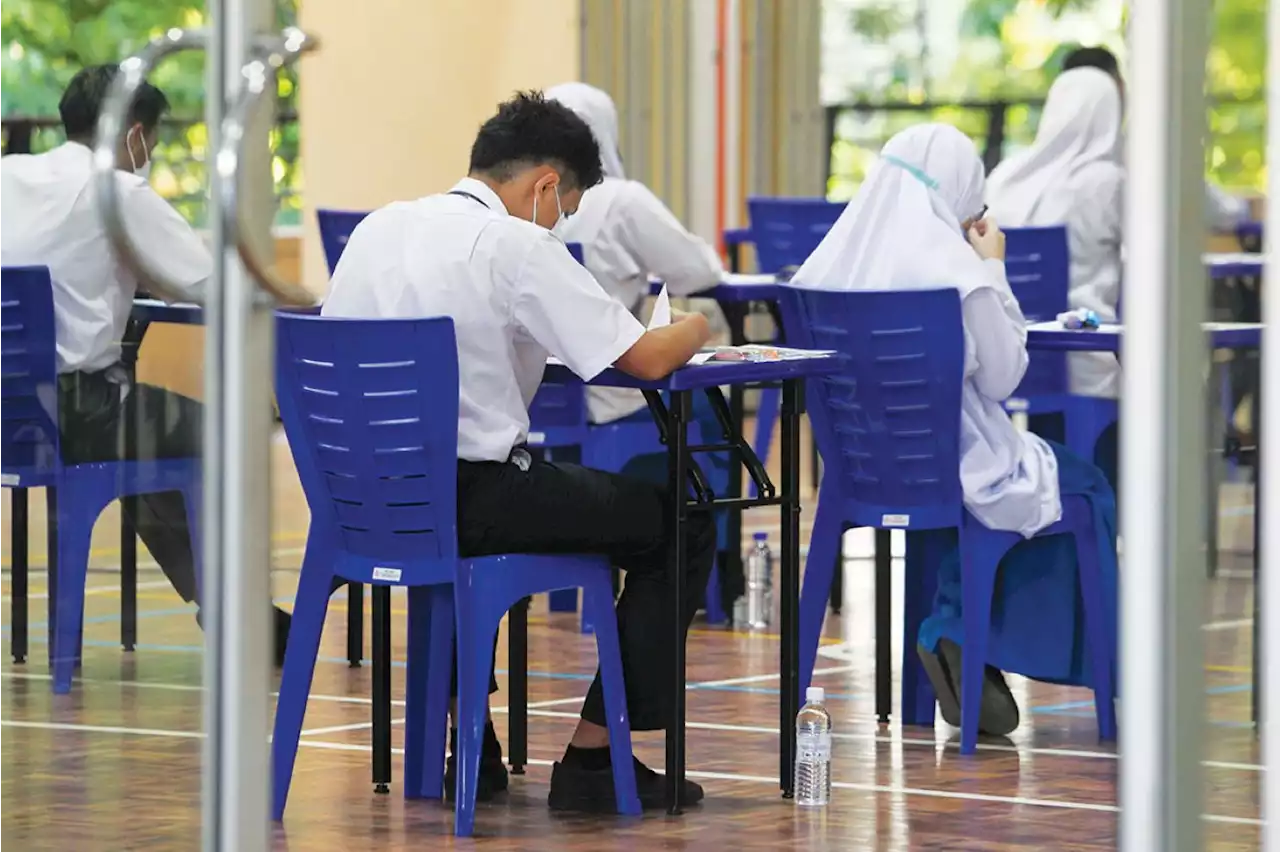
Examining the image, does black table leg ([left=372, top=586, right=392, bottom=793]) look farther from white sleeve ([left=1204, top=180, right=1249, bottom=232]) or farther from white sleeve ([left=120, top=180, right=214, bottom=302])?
white sleeve ([left=1204, top=180, right=1249, bottom=232])

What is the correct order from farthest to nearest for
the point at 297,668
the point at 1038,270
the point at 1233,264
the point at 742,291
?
the point at 1038,270
the point at 742,291
the point at 297,668
the point at 1233,264

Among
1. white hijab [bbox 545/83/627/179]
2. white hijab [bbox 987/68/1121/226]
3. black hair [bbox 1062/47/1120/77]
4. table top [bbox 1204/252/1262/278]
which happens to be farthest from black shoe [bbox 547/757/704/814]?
black hair [bbox 1062/47/1120/77]

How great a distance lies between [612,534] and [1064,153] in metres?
3.07

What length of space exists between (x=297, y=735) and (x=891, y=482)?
127 cm

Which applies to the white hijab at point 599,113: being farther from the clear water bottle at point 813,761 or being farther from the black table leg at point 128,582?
the black table leg at point 128,582

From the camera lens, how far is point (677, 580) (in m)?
4.06

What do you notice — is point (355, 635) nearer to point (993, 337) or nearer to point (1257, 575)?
point (993, 337)

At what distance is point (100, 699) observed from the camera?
3045 mm

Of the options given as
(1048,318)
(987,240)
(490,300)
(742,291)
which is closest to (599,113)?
(742,291)

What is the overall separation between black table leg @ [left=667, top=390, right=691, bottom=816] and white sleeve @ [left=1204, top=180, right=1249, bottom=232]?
1.34 m

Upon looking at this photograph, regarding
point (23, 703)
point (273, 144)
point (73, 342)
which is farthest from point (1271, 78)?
point (23, 703)

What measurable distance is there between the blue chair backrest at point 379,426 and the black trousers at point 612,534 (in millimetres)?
66

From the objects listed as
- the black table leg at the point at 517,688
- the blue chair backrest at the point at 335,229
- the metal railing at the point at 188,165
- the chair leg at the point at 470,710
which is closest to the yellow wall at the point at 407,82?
the blue chair backrest at the point at 335,229

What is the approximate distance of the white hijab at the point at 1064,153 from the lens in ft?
21.8
